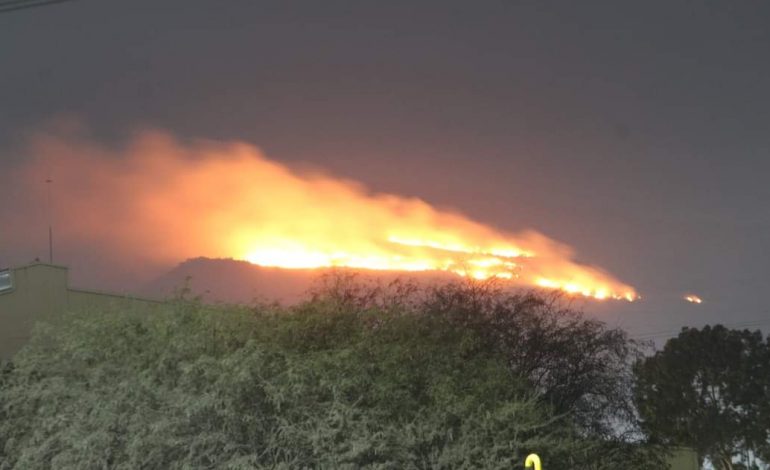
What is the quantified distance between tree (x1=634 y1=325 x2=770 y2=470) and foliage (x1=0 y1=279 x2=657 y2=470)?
32.5 meters

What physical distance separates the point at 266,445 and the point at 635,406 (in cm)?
1377

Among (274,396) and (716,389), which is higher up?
(274,396)

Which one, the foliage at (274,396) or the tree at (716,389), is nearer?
the foliage at (274,396)

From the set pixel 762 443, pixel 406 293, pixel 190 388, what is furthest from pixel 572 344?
pixel 762 443

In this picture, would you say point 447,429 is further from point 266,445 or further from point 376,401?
point 266,445

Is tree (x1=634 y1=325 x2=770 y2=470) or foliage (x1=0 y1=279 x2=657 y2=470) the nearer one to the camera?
foliage (x1=0 y1=279 x2=657 y2=470)

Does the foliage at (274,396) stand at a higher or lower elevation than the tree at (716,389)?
higher

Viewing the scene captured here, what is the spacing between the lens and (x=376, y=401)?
1321 cm

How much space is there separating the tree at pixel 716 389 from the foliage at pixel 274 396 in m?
32.5

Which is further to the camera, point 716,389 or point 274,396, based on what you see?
point 716,389

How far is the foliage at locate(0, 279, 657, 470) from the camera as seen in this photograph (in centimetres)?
1285

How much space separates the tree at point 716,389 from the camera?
150ft

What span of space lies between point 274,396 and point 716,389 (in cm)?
3993

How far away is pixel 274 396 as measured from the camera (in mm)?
12742
